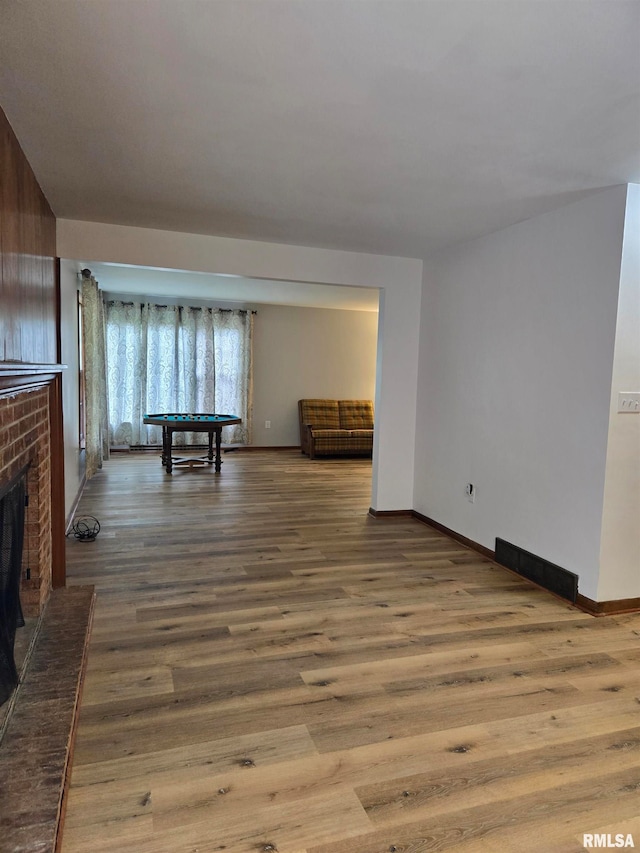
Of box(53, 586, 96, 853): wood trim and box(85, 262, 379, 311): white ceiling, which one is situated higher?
box(85, 262, 379, 311): white ceiling

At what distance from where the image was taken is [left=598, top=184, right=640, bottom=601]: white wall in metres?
2.80

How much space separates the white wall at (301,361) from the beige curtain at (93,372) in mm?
2519

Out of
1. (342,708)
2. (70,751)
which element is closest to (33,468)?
(70,751)

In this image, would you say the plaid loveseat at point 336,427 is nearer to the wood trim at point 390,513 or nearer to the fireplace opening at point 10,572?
the wood trim at point 390,513

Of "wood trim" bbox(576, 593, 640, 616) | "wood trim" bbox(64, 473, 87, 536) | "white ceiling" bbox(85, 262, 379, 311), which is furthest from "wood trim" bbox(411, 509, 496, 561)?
"wood trim" bbox(64, 473, 87, 536)

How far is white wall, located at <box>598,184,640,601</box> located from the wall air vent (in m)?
0.19


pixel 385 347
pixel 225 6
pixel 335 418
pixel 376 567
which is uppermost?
pixel 225 6

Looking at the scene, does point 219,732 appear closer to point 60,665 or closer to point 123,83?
point 60,665

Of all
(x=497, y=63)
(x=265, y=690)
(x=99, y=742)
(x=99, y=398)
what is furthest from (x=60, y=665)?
(x=99, y=398)

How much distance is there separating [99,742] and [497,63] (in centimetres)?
263

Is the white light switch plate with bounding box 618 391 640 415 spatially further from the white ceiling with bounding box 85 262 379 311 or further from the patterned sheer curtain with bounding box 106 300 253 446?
the patterned sheer curtain with bounding box 106 300 253 446

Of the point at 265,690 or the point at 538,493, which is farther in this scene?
the point at 538,493

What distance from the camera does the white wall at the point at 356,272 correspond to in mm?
3801

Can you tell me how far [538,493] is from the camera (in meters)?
3.33
